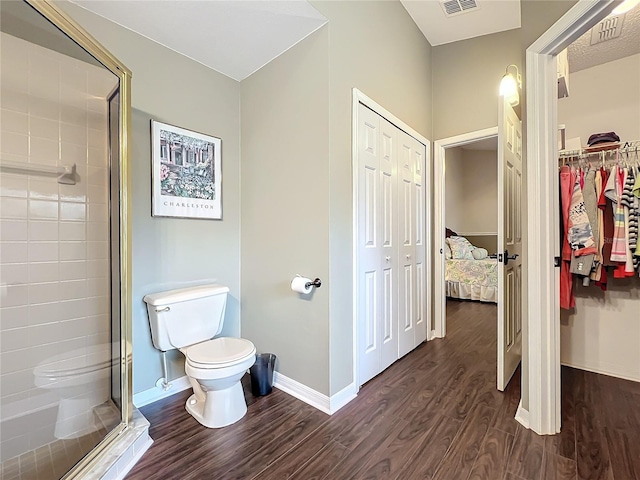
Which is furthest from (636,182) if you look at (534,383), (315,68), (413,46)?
(315,68)

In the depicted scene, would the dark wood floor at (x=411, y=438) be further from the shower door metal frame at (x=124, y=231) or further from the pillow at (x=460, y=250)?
the pillow at (x=460, y=250)

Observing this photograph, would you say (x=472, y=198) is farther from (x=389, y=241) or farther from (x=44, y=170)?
(x=44, y=170)

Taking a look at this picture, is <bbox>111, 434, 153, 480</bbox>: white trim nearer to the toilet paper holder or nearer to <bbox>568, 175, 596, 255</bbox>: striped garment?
A: the toilet paper holder

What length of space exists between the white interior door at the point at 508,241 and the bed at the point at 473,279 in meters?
2.29

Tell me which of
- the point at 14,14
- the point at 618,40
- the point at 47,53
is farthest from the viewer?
the point at 618,40

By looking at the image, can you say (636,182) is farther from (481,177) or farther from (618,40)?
(481,177)

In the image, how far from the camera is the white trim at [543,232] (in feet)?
5.13

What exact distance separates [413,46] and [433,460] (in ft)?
10.5

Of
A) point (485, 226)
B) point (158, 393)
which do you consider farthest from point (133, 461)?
point (485, 226)

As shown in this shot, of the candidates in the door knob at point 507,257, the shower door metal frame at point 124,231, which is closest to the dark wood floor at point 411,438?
the shower door metal frame at point 124,231

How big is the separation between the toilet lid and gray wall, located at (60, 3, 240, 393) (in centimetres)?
43

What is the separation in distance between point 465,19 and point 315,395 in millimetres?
3366

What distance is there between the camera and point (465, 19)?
2.69 meters

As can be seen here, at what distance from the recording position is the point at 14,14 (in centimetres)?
141
